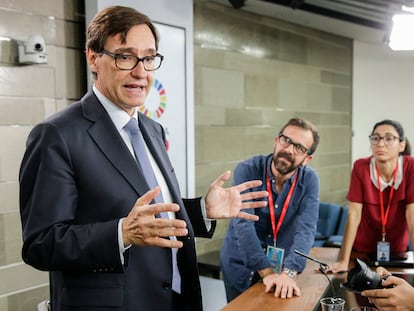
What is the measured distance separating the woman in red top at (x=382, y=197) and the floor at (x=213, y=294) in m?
1.02

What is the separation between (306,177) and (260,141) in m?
2.51

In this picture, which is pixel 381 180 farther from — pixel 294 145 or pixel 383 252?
pixel 294 145

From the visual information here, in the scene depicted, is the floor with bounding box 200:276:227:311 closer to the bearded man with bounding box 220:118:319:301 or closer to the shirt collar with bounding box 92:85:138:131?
the bearded man with bounding box 220:118:319:301

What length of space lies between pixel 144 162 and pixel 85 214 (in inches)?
10.2

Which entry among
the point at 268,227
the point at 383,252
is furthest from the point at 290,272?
the point at 383,252

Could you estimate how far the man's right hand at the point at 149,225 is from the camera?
118 centimetres

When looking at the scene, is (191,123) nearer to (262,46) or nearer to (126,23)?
(262,46)

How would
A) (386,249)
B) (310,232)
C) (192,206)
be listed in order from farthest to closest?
1. (386,249)
2. (310,232)
3. (192,206)

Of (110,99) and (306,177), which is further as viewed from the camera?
(306,177)

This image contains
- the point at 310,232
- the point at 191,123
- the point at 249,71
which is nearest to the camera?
the point at 310,232

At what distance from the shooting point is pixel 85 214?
4.36 feet

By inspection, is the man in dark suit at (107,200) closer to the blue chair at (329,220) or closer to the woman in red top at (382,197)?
the woman in red top at (382,197)

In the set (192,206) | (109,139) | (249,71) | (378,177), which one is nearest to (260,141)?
(249,71)

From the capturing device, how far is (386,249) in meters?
2.55
